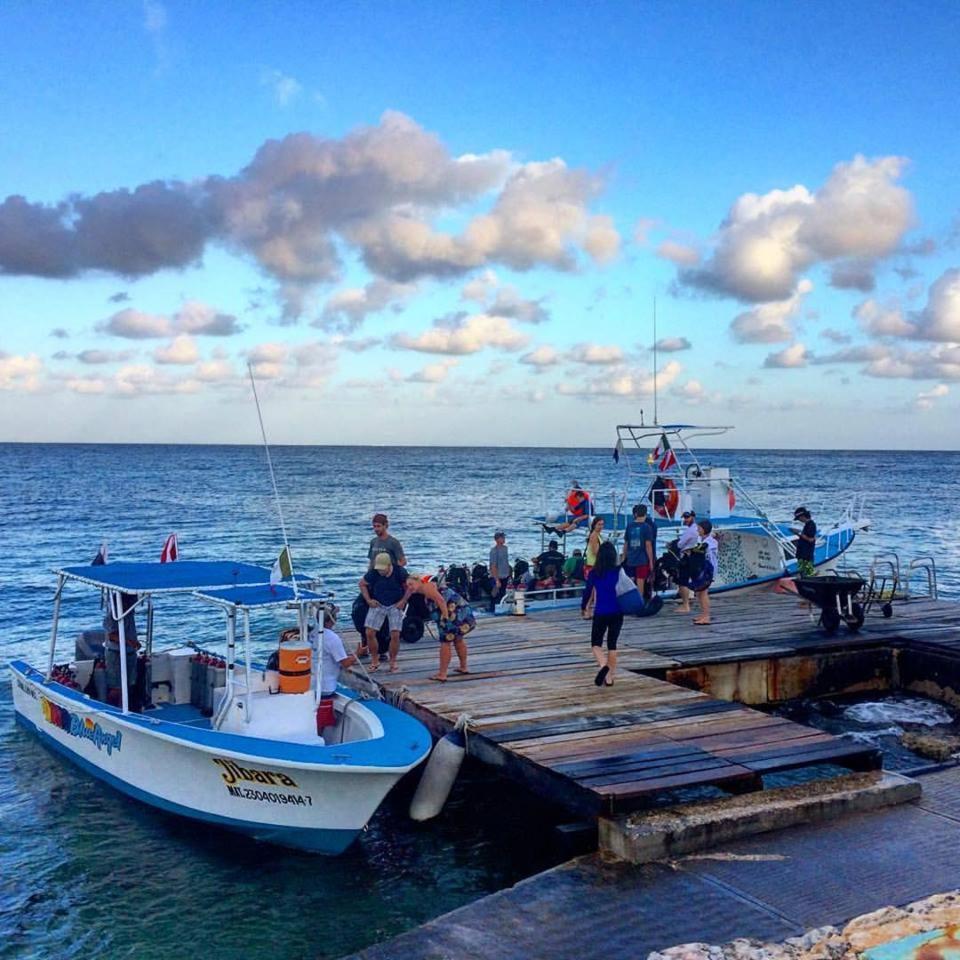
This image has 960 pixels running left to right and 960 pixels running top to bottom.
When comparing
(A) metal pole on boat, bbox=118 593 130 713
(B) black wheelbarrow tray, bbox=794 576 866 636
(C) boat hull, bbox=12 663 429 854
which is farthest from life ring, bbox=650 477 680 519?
(A) metal pole on boat, bbox=118 593 130 713

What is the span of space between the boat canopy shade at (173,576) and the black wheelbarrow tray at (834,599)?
355 inches

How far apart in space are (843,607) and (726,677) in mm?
3032

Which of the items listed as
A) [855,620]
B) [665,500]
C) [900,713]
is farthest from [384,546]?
[665,500]

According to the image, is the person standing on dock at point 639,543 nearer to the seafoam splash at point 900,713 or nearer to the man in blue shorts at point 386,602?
the seafoam splash at point 900,713

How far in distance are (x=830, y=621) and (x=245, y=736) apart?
34.1 feet

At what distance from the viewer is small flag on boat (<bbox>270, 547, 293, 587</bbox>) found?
9.94 meters

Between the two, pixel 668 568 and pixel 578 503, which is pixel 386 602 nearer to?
pixel 578 503

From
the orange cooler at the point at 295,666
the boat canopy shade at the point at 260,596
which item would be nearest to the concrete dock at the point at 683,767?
the orange cooler at the point at 295,666

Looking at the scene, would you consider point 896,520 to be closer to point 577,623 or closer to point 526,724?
point 577,623

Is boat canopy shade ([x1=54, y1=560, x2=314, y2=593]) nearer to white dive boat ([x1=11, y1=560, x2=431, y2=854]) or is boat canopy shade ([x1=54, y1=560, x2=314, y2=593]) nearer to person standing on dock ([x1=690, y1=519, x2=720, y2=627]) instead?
white dive boat ([x1=11, y1=560, x2=431, y2=854])

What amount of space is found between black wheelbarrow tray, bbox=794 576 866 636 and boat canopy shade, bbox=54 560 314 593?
29.5 ft

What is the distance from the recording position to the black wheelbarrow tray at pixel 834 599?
51.0ft

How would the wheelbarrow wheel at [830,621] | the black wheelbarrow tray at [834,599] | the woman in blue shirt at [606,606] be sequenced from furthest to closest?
the wheelbarrow wheel at [830,621], the black wheelbarrow tray at [834,599], the woman in blue shirt at [606,606]

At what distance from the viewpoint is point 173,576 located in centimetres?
1093
